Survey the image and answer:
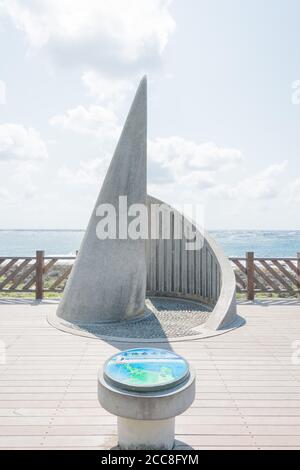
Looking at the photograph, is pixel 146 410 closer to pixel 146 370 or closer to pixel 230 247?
pixel 146 370

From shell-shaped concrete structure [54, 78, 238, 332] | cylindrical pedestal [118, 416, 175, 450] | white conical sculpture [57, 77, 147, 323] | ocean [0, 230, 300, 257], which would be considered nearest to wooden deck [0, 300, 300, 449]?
cylindrical pedestal [118, 416, 175, 450]

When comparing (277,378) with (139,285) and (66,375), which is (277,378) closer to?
(66,375)

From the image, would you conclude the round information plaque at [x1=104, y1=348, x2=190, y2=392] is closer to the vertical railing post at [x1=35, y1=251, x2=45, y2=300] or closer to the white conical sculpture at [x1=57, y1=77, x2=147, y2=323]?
the white conical sculpture at [x1=57, y1=77, x2=147, y2=323]

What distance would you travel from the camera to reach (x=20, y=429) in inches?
104

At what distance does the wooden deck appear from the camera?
8.38 ft

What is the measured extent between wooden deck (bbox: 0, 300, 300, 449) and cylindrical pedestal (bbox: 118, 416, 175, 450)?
26cm

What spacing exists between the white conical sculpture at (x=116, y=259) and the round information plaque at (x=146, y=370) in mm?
3425

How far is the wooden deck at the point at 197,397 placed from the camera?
255cm

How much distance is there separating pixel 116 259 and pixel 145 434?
393 centimetres

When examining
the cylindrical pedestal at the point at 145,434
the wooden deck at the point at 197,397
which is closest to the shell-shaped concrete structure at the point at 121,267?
the wooden deck at the point at 197,397

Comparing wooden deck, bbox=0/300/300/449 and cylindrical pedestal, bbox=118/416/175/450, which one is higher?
cylindrical pedestal, bbox=118/416/175/450

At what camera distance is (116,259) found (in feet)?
19.7
